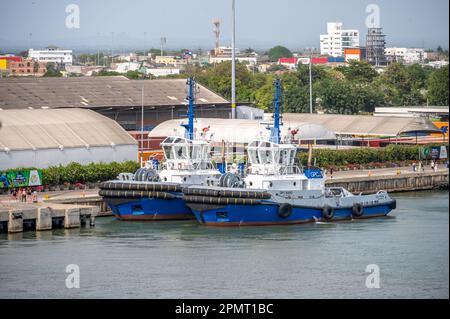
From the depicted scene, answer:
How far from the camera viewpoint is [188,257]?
4959cm

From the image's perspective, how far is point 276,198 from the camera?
59.0m

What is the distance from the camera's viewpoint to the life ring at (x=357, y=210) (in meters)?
61.3

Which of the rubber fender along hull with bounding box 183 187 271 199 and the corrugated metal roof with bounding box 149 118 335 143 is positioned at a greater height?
the corrugated metal roof with bounding box 149 118 335 143

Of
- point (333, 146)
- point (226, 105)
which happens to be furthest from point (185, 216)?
point (226, 105)

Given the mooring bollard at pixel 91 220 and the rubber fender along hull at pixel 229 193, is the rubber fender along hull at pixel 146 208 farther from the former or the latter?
the rubber fender along hull at pixel 229 193

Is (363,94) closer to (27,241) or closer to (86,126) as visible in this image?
(86,126)

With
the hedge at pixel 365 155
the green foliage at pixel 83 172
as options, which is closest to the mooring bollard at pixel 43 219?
the green foliage at pixel 83 172

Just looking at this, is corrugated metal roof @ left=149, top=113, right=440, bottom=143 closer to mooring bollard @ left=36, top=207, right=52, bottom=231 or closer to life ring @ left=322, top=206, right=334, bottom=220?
life ring @ left=322, top=206, right=334, bottom=220

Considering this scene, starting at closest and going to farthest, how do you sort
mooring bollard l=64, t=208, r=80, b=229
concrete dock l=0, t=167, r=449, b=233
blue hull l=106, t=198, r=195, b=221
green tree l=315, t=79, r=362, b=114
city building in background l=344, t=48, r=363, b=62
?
concrete dock l=0, t=167, r=449, b=233
mooring bollard l=64, t=208, r=80, b=229
blue hull l=106, t=198, r=195, b=221
green tree l=315, t=79, r=362, b=114
city building in background l=344, t=48, r=363, b=62

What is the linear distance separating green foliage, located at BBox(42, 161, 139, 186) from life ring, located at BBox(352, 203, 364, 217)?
1284 centimetres

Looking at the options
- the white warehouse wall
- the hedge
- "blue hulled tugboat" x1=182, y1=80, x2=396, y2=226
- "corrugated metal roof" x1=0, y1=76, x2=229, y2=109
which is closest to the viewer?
"blue hulled tugboat" x1=182, y1=80, x2=396, y2=226

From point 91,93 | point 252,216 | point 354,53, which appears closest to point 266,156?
point 252,216

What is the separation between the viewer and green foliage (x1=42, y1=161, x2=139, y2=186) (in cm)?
6556

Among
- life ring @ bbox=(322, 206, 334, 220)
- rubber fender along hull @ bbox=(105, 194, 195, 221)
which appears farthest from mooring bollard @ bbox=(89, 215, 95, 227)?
life ring @ bbox=(322, 206, 334, 220)
